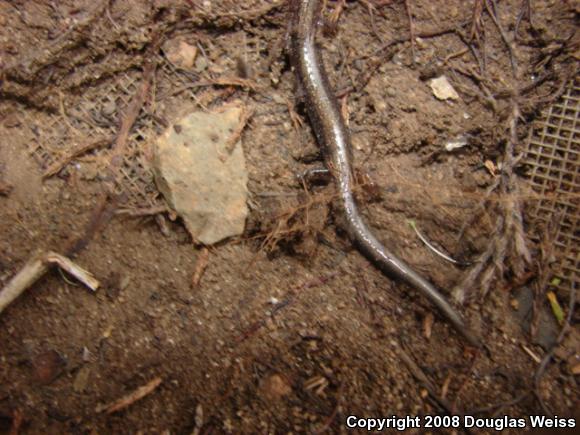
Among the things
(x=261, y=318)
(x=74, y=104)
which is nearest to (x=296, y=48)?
(x=74, y=104)

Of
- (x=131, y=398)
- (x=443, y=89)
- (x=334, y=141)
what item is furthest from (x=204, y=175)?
(x=443, y=89)

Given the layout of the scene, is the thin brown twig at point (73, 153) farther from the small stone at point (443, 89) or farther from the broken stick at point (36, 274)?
the small stone at point (443, 89)

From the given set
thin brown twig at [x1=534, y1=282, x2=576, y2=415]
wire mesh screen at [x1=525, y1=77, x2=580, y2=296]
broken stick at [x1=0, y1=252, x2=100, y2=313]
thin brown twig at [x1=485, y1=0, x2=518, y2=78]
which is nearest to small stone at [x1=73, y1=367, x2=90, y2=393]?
broken stick at [x1=0, y1=252, x2=100, y2=313]

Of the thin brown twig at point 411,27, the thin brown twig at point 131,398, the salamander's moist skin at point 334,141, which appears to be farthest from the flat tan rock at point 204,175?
the thin brown twig at point 411,27

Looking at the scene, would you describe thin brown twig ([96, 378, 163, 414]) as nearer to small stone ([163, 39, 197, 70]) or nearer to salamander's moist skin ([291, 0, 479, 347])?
salamander's moist skin ([291, 0, 479, 347])

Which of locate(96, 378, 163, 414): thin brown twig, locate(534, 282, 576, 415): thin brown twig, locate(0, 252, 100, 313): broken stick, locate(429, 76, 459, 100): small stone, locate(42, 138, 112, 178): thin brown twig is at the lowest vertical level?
locate(534, 282, 576, 415): thin brown twig

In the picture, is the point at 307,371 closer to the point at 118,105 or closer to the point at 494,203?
the point at 494,203
